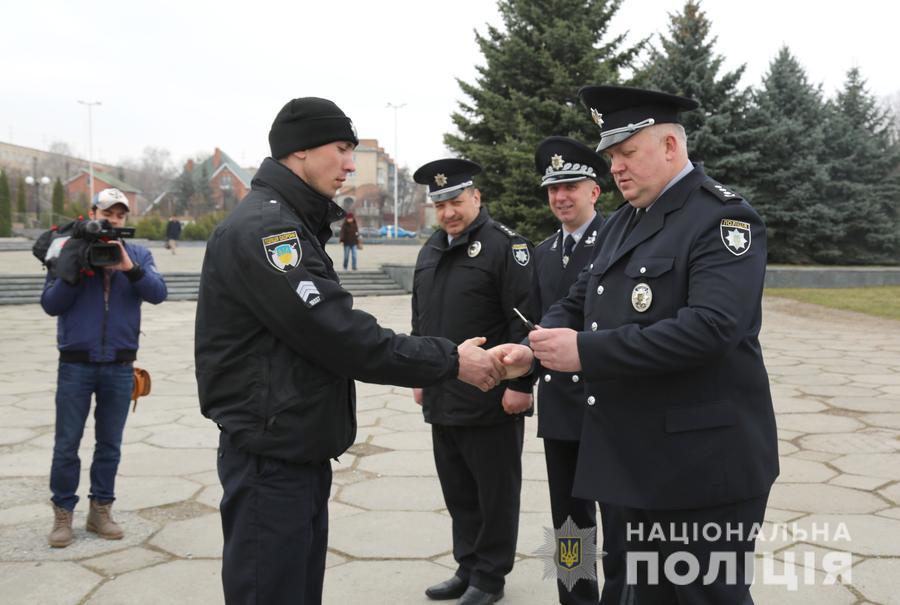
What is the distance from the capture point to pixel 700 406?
2156 mm

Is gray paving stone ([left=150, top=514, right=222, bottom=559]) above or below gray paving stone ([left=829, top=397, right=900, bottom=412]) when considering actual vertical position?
below

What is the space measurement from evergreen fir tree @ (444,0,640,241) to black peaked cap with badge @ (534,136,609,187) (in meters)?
16.1

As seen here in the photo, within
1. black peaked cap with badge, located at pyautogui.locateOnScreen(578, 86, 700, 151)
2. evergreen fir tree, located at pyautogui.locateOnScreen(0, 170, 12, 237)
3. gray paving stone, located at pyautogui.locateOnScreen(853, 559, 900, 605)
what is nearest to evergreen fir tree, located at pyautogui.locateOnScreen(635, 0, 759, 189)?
gray paving stone, located at pyautogui.locateOnScreen(853, 559, 900, 605)

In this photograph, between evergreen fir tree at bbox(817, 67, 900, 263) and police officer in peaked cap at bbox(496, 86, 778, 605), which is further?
evergreen fir tree at bbox(817, 67, 900, 263)

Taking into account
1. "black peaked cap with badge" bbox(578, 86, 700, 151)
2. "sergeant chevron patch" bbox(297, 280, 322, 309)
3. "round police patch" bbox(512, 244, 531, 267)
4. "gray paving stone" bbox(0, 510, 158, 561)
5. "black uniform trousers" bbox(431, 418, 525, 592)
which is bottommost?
"gray paving stone" bbox(0, 510, 158, 561)

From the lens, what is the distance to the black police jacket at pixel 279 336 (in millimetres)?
2178

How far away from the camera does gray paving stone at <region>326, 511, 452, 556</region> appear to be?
3.88 metres

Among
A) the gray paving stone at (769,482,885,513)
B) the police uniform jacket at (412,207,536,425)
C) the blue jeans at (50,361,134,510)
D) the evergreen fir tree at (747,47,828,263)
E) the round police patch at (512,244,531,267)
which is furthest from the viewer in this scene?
the evergreen fir tree at (747,47,828,263)

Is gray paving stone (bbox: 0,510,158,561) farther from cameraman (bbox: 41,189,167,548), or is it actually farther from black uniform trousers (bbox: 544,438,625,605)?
black uniform trousers (bbox: 544,438,625,605)

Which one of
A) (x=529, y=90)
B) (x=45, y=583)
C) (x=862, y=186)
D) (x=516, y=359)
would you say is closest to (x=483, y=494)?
(x=516, y=359)

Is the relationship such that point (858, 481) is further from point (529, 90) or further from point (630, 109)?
point (529, 90)

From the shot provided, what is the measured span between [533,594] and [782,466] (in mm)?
2475

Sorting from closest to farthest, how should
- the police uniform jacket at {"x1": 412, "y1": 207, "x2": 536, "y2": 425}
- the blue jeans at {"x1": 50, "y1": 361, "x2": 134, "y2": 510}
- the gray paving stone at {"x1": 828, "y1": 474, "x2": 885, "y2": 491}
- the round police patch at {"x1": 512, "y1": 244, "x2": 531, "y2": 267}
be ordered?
1. the police uniform jacket at {"x1": 412, "y1": 207, "x2": 536, "y2": 425}
2. the round police patch at {"x1": 512, "y1": 244, "x2": 531, "y2": 267}
3. the blue jeans at {"x1": 50, "y1": 361, "x2": 134, "y2": 510}
4. the gray paving stone at {"x1": 828, "y1": 474, "x2": 885, "y2": 491}

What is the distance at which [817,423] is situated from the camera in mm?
6371
